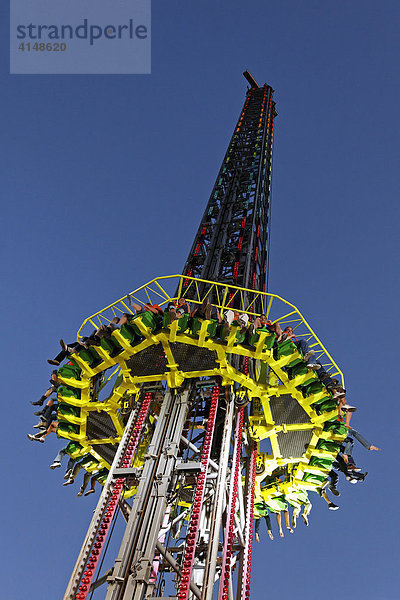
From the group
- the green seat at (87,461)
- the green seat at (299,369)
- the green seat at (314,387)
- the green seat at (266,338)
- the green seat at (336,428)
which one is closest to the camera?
the green seat at (266,338)

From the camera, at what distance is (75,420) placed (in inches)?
768

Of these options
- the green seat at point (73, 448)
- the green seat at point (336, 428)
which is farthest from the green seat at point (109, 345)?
the green seat at point (336, 428)

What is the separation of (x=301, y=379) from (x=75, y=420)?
8798mm

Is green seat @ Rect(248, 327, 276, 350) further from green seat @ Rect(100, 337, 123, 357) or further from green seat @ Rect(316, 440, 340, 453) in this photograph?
green seat @ Rect(316, 440, 340, 453)

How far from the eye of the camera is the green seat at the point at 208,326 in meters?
17.3

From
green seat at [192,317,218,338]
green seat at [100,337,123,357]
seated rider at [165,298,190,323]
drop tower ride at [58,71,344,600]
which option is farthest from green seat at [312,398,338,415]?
green seat at [100,337,123,357]

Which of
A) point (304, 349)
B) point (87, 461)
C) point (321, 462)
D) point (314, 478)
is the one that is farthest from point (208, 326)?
point (87, 461)

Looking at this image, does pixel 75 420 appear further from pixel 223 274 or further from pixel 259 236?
pixel 259 236

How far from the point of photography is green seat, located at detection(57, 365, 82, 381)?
61.7 feet

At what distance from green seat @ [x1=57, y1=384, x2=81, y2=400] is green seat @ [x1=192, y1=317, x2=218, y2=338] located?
542cm

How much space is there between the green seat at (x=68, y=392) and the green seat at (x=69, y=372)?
592mm

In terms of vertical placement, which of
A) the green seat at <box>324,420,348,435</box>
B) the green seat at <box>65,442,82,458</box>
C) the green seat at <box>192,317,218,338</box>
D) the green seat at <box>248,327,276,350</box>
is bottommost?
the green seat at <box>65,442,82,458</box>

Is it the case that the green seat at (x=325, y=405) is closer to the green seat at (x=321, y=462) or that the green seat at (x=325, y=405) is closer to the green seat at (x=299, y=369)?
the green seat at (x=299, y=369)

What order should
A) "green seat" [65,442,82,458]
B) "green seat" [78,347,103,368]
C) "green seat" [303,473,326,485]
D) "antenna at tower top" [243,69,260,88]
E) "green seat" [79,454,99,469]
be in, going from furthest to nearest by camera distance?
"antenna at tower top" [243,69,260,88]
"green seat" [79,454,99,469]
"green seat" [303,473,326,485]
"green seat" [65,442,82,458]
"green seat" [78,347,103,368]
